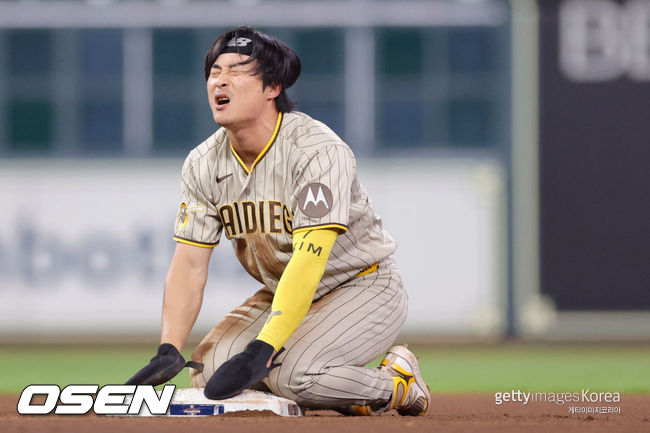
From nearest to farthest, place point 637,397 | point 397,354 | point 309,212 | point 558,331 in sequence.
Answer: point 309,212 → point 397,354 → point 637,397 → point 558,331

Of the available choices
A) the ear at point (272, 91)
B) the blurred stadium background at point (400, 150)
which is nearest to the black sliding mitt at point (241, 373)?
the ear at point (272, 91)

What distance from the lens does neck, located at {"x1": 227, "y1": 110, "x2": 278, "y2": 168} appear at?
545 centimetres

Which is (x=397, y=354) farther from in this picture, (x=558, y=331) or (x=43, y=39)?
(x=43, y=39)

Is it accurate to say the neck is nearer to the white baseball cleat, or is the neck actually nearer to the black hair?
the black hair

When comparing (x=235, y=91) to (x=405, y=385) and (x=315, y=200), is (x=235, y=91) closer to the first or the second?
(x=315, y=200)

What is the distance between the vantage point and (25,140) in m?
14.0

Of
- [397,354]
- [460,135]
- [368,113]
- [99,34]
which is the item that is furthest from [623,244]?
[397,354]

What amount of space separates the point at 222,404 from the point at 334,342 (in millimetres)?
607

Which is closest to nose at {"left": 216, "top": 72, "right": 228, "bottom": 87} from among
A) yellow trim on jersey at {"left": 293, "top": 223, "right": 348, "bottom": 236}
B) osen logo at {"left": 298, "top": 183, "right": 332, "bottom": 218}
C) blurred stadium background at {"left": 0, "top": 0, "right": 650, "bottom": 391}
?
osen logo at {"left": 298, "top": 183, "right": 332, "bottom": 218}

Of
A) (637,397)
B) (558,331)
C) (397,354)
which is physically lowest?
(558,331)

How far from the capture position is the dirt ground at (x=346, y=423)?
4.66 metres

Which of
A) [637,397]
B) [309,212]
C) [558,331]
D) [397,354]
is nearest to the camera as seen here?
[309,212]

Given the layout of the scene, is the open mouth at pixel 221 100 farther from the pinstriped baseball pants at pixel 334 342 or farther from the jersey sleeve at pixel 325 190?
the pinstriped baseball pants at pixel 334 342

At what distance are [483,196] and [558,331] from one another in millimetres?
1679
